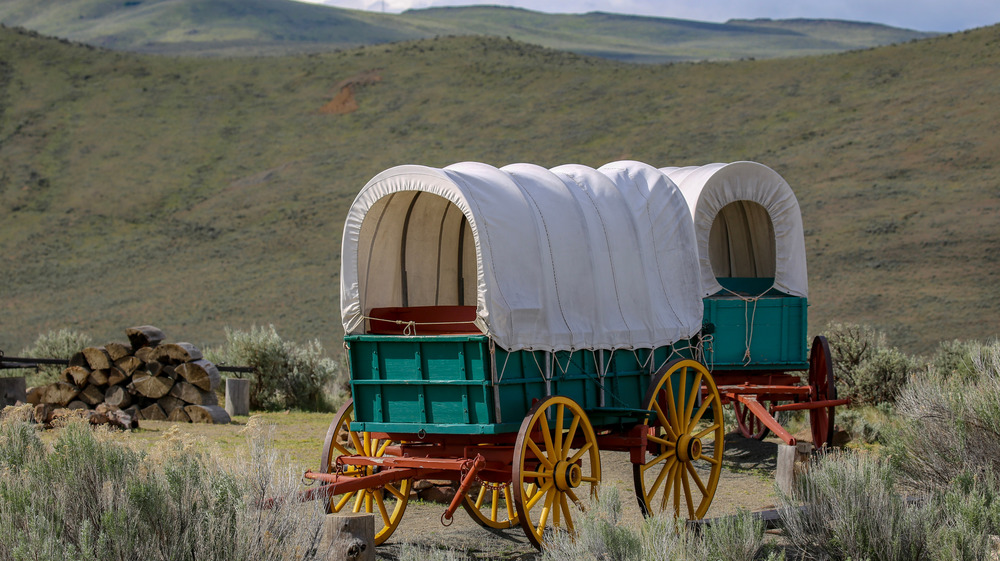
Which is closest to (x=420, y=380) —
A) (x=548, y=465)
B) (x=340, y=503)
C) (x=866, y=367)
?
(x=548, y=465)

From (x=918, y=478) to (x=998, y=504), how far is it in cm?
214

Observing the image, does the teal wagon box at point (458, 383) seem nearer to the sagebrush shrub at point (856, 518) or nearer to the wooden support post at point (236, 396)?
the sagebrush shrub at point (856, 518)

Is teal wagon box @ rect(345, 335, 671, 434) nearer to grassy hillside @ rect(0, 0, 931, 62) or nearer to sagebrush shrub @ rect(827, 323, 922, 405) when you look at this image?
sagebrush shrub @ rect(827, 323, 922, 405)

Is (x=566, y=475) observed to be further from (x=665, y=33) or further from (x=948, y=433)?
(x=665, y=33)

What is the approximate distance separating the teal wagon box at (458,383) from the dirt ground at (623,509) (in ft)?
2.78

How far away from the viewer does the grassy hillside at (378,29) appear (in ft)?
450

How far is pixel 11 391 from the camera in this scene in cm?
1099

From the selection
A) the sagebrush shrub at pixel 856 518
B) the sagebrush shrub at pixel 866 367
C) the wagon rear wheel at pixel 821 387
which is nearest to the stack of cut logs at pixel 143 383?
the wagon rear wheel at pixel 821 387

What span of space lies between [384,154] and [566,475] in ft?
140

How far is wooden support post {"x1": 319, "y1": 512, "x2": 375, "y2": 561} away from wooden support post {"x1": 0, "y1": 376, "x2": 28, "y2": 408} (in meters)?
7.42

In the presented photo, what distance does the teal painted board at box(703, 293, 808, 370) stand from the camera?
10.2 m

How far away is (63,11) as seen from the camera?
527ft

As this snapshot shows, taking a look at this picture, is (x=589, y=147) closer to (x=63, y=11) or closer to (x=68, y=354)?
(x=68, y=354)

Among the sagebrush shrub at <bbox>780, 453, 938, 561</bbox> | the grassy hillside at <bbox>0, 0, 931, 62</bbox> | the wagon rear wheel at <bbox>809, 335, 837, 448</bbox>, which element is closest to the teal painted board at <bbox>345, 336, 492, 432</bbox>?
the sagebrush shrub at <bbox>780, 453, 938, 561</bbox>
